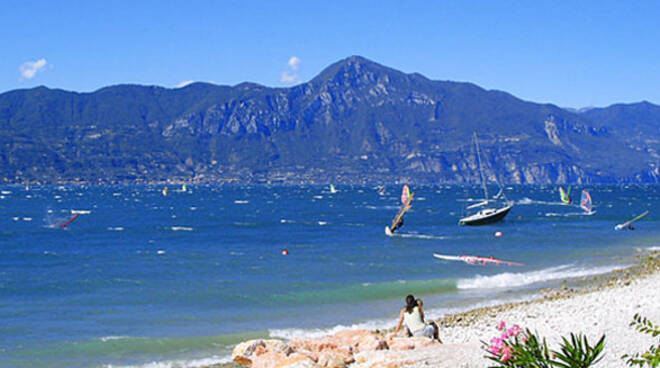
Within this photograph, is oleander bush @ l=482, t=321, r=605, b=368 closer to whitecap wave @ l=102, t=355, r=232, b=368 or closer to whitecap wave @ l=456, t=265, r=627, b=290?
whitecap wave @ l=102, t=355, r=232, b=368

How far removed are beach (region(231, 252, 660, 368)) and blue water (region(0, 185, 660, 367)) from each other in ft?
13.6

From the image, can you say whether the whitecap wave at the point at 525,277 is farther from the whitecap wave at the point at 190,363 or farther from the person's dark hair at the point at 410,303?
the person's dark hair at the point at 410,303

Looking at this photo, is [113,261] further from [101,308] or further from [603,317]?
[603,317]

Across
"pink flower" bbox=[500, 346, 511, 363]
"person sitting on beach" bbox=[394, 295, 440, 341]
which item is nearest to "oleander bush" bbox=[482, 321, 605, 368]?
"pink flower" bbox=[500, 346, 511, 363]

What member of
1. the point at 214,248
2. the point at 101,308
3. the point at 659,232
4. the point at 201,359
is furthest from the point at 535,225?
the point at 201,359

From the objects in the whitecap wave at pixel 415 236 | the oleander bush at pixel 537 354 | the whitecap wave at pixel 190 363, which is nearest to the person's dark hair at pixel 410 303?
the whitecap wave at pixel 190 363

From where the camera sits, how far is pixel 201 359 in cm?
2328

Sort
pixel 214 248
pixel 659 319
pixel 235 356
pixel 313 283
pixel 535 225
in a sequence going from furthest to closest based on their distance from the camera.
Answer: pixel 535 225 < pixel 214 248 < pixel 313 283 < pixel 659 319 < pixel 235 356

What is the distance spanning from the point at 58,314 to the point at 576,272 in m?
27.2

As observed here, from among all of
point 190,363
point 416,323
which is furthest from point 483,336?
point 190,363

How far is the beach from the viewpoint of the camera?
14.9m

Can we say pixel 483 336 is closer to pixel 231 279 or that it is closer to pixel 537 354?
pixel 537 354

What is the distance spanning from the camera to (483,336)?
71.2 feet

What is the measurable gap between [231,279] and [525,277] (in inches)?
636
